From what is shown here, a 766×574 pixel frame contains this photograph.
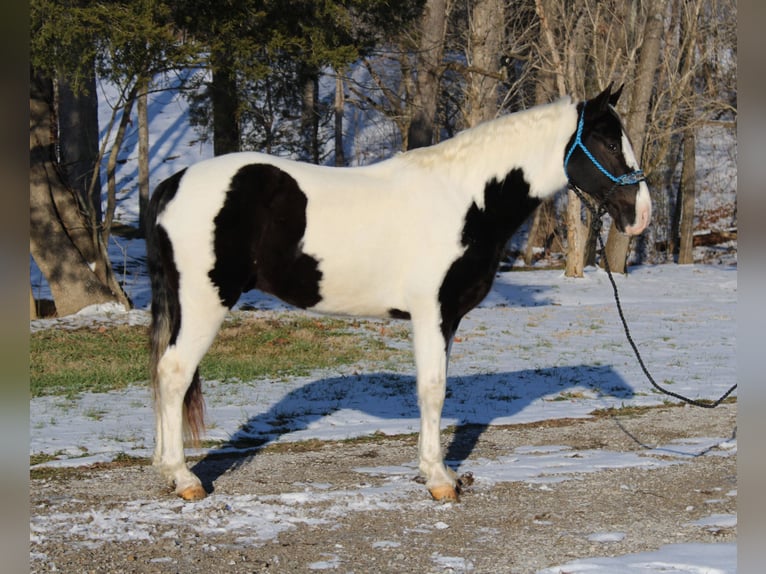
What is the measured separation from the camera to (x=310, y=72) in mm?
15500

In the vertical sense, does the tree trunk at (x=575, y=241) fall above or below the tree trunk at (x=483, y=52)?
below

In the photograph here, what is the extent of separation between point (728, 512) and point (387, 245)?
106 inches

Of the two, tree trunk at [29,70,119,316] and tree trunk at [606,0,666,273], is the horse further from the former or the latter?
tree trunk at [606,0,666,273]

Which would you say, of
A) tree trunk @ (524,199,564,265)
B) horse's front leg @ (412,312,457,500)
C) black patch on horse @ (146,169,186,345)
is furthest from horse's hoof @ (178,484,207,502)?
tree trunk @ (524,199,564,265)

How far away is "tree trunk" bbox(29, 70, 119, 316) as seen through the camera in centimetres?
1341

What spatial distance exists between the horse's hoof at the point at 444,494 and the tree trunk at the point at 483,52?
16.1 meters

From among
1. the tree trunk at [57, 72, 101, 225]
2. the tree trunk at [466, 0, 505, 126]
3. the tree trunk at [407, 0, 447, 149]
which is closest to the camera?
the tree trunk at [57, 72, 101, 225]

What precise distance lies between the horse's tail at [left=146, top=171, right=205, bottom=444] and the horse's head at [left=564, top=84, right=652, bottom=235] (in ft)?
8.80

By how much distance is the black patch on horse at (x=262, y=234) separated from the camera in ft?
17.5

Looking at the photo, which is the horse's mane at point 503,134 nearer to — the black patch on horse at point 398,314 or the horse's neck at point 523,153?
the horse's neck at point 523,153

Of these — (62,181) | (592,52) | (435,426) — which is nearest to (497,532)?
(435,426)

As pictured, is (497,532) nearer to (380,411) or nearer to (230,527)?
(230,527)

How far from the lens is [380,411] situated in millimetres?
8211

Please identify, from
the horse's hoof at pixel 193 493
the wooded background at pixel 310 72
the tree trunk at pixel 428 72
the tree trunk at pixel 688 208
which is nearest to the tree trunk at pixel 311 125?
the wooded background at pixel 310 72
